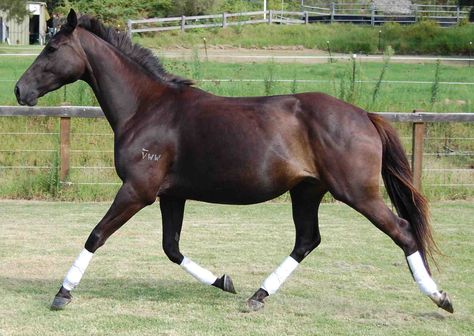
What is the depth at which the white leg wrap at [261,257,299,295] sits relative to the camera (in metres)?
7.26

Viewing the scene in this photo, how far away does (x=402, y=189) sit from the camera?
715cm

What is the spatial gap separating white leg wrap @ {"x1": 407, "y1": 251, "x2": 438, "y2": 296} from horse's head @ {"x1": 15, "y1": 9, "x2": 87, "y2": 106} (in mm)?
3086

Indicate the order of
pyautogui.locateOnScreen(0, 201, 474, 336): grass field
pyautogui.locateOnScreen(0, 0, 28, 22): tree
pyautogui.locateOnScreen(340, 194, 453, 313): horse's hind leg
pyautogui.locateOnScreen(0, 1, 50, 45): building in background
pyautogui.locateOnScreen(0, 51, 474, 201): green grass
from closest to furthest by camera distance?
pyautogui.locateOnScreen(0, 201, 474, 336): grass field → pyautogui.locateOnScreen(340, 194, 453, 313): horse's hind leg → pyautogui.locateOnScreen(0, 51, 474, 201): green grass → pyautogui.locateOnScreen(0, 0, 28, 22): tree → pyautogui.locateOnScreen(0, 1, 50, 45): building in background

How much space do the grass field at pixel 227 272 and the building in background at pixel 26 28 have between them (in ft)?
126

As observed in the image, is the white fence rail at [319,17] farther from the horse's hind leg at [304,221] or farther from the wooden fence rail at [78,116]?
the horse's hind leg at [304,221]

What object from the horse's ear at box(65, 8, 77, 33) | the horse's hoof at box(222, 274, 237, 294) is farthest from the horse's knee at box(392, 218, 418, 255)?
the horse's ear at box(65, 8, 77, 33)

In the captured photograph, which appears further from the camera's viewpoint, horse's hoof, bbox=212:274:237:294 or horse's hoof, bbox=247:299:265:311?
horse's hoof, bbox=212:274:237:294

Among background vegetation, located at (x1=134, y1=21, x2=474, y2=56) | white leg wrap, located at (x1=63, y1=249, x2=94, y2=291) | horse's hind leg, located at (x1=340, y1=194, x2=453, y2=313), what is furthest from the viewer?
background vegetation, located at (x1=134, y1=21, x2=474, y2=56)

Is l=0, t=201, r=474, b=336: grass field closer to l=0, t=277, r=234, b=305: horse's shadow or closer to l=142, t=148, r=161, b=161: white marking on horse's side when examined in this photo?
l=0, t=277, r=234, b=305: horse's shadow

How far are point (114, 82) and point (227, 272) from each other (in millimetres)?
2219

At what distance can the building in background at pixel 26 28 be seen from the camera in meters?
48.8

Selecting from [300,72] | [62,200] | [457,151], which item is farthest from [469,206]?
[300,72]

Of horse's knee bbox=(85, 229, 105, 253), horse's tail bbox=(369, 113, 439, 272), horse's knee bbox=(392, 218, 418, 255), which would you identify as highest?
horse's tail bbox=(369, 113, 439, 272)

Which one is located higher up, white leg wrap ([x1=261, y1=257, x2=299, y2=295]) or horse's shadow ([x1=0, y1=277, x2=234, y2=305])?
white leg wrap ([x1=261, y1=257, x2=299, y2=295])
